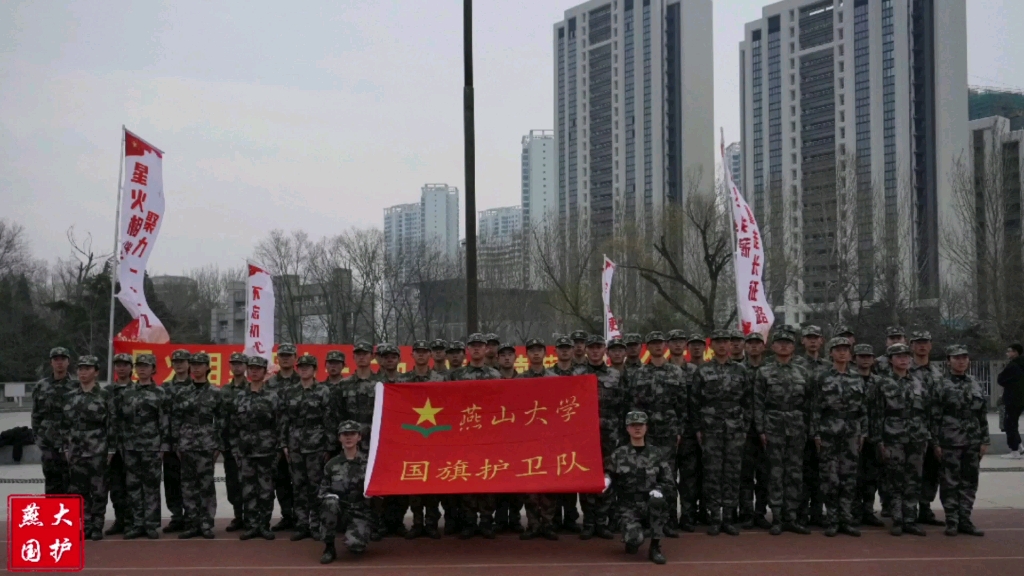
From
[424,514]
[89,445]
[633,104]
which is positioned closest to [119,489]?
[89,445]

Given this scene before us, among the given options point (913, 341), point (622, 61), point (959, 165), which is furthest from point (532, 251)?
point (913, 341)

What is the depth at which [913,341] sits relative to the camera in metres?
8.96

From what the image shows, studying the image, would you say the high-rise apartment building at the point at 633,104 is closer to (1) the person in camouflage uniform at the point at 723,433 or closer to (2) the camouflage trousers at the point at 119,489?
(1) the person in camouflage uniform at the point at 723,433

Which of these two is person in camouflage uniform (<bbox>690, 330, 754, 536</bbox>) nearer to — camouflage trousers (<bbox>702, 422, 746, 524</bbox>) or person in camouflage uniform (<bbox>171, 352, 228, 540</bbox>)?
camouflage trousers (<bbox>702, 422, 746, 524</bbox>)

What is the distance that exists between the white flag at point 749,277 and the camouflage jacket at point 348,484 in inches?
287

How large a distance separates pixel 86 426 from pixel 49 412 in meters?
0.45

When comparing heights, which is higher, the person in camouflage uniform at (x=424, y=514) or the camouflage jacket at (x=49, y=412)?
the camouflage jacket at (x=49, y=412)

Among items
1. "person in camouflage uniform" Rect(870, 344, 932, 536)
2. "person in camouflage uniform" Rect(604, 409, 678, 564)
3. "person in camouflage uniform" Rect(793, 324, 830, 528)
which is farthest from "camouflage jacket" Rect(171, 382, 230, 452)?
"person in camouflage uniform" Rect(870, 344, 932, 536)

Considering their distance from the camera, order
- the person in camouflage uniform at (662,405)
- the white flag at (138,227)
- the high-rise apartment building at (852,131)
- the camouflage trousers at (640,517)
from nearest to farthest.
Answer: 1. the camouflage trousers at (640,517)
2. the person in camouflage uniform at (662,405)
3. the white flag at (138,227)
4. the high-rise apartment building at (852,131)

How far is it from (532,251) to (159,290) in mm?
25797

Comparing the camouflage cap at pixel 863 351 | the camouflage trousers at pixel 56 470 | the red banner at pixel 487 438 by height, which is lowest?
the camouflage trousers at pixel 56 470

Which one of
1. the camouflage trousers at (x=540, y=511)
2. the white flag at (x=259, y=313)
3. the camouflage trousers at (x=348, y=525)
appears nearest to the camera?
Answer: the camouflage trousers at (x=348, y=525)

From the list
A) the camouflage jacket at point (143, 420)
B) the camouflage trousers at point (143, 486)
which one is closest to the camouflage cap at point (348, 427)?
the camouflage jacket at point (143, 420)

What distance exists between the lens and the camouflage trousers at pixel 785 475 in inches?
332
